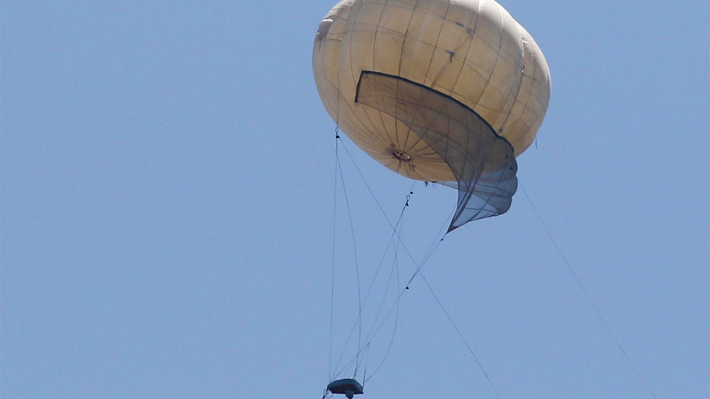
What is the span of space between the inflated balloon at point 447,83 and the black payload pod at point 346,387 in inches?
237

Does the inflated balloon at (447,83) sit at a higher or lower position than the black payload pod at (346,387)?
higher

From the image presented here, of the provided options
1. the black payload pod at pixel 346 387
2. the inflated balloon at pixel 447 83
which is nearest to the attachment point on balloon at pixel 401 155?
the inflated balloon at pixel 447 83

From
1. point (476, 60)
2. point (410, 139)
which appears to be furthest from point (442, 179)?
point (476, 60)

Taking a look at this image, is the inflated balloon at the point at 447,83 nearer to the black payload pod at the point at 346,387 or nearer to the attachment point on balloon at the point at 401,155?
the attachment point on balloon at the point at 401,155

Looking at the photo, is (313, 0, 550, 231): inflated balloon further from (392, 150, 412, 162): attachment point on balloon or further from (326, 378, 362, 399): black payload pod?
(326, 378, 362, 399): black payload pod

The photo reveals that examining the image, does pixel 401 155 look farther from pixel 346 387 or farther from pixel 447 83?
pixel 346 387

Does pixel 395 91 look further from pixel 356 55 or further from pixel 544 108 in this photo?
pixel 544 108

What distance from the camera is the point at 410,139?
2052 inches

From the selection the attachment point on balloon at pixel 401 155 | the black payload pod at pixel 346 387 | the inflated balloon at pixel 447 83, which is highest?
the inflated balloon at pixel 447 83

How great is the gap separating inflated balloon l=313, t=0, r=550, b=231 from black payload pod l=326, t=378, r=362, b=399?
6.01 m

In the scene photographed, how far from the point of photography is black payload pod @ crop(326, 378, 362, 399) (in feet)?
159

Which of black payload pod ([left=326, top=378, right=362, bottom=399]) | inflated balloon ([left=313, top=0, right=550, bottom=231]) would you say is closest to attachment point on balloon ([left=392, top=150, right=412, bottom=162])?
inflated balloon ([left=313, top=0, right=550, bottom=231])

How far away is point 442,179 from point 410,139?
3513 mm

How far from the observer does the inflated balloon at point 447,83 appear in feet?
162
